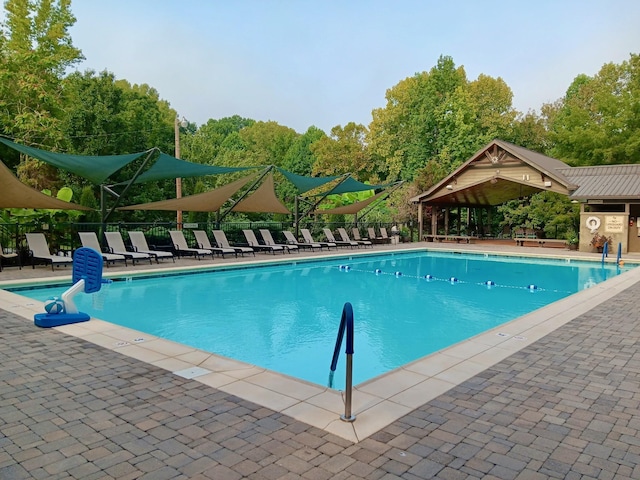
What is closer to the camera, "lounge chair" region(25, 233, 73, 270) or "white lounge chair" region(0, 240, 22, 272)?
"lounge chair" region(25, 233, 73, 270)

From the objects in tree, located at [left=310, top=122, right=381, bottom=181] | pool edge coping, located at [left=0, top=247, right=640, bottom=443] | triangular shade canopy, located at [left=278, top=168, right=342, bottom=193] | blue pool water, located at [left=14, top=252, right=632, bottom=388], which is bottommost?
blue pool water, located at [left=14, top=252, right=632, bottom=388]

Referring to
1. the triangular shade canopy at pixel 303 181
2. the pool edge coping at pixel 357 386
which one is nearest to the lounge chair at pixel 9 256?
the pool edge coping at pixel 357 386

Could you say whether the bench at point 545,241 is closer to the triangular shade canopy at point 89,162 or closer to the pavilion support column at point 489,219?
the pavilion support column at point 489,219

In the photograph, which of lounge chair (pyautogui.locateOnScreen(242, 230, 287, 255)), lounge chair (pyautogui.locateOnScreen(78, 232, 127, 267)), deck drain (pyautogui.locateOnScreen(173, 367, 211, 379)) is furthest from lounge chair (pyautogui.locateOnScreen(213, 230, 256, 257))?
deck drain (pyautogui.locateOnScreen(173, 367, 211, 379))

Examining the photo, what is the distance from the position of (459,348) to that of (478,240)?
19.4 meters

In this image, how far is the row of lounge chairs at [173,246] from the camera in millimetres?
11414

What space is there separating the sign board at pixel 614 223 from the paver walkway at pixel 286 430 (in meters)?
15.7

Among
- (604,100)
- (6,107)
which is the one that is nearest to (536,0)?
(604,100)

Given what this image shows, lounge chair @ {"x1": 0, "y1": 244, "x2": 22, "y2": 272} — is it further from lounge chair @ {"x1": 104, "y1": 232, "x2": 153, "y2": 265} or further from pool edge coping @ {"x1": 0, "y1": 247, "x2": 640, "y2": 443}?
pool edge coping @ {"x1": 0, "y1": 247, "x2": 640, "y2": 443}

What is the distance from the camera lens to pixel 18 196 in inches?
396

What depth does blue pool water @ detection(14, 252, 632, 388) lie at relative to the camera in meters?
6.26

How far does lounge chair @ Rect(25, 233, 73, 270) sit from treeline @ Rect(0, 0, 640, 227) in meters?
3.50

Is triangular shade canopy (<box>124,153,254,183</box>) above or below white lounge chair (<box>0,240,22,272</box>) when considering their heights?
above

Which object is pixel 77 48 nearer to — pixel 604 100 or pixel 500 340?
pixel 500 340
